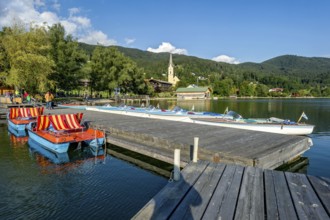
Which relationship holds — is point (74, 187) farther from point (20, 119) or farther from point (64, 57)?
point (64, 57)

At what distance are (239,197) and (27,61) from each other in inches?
1340

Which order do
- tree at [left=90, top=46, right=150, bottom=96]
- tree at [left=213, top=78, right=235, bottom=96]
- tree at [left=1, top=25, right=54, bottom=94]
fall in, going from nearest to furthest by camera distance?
1. tree at [left=1, top=25, right=54, bottom=94]
2. tree at [left=90, top=46, right=150, bottom=96]
3. tree at [left=213, top=78, right=235, bottom=96]

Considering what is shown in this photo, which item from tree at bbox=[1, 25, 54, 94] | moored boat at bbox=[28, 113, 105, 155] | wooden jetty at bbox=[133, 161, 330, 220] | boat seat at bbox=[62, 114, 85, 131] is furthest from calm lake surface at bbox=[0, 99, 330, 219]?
tree at bbox=[1, 25, 54, 94]

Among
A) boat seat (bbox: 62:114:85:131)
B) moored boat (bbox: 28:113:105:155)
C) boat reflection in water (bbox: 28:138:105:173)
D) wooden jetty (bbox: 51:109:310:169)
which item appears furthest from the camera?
boat seat (bbox: 62:114:85:131)

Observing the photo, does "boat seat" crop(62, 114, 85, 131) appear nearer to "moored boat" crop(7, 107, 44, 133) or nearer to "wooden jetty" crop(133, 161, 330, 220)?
"moored boat" crop(7, 107, 44, 133)

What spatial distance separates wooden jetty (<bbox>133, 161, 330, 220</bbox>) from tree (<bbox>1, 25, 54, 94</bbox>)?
3273cm

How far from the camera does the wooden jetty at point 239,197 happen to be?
4422 millimetres

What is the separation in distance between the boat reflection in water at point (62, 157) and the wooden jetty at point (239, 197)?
6.25 meters

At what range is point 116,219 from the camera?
6316 millimetres

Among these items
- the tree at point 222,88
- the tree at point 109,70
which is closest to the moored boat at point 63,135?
the tree at point 109,70

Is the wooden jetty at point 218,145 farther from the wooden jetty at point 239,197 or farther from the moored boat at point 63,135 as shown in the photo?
the wooden jetty at point 239,197

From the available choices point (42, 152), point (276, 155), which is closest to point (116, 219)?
point (276, 155)

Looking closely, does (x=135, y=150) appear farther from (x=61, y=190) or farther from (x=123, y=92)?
(x=123, y=92)

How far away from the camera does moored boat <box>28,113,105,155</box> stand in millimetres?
11508
